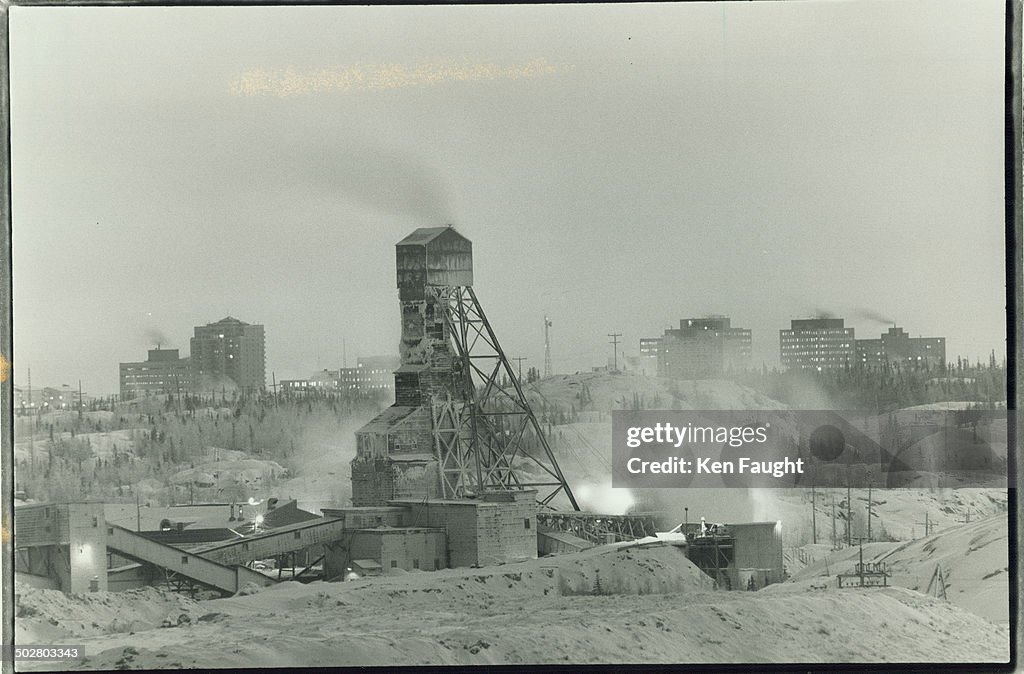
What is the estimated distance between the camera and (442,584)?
5445 mm

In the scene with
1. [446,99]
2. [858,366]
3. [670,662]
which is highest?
[446,99]

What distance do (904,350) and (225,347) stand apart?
2.91 m

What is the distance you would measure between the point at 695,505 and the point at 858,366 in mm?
928

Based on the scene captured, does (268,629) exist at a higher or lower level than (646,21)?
lower

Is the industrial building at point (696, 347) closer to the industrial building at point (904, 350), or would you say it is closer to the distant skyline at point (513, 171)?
the distant skyline at point (513, 171)

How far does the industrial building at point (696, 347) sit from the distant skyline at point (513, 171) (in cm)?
6

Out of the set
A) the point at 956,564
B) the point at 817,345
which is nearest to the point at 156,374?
the point at 817,345

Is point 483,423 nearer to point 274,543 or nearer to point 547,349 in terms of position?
point 547,349

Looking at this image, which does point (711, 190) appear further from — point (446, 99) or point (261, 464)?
point (261, 464)

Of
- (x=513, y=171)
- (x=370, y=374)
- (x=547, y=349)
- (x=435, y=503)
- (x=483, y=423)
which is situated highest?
(x=513, y=171)

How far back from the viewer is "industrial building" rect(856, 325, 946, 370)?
5.32 m

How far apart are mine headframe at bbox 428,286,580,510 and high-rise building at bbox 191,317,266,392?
2.65ft

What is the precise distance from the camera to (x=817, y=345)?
5.36m

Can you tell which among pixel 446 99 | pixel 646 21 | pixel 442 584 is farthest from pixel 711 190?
pixel 442 584
